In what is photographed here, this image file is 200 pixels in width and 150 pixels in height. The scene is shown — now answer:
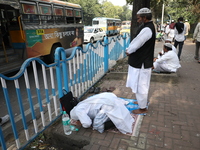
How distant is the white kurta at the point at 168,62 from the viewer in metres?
4.68

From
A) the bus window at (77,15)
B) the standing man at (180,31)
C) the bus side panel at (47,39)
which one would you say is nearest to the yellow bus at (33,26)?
the bus side panel at (47,39)

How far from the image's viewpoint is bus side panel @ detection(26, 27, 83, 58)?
6.06 m

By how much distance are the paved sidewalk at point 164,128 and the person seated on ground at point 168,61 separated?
2.41 feet

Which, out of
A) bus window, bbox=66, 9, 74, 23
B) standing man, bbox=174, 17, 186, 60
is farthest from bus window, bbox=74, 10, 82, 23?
standing man, bbox=174, 17, 186, 60

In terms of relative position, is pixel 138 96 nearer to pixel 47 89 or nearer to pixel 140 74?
pixel 140 74

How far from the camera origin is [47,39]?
6.98 m

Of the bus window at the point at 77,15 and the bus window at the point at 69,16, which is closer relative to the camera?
the bus window at the point at 69,16

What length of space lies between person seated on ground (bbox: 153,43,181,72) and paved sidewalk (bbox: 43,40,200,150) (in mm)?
734

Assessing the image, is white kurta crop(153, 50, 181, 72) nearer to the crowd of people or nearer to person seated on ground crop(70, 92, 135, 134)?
the crowd of people

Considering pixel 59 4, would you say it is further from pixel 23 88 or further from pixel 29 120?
pixel 29 120

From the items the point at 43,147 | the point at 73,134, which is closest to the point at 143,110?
the point at 73,134

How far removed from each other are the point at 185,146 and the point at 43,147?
6.71 ft

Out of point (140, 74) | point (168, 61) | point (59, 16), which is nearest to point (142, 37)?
point (140, 74)

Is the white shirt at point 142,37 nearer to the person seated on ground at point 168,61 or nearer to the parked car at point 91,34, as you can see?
the person seated on ground at point 168,61
